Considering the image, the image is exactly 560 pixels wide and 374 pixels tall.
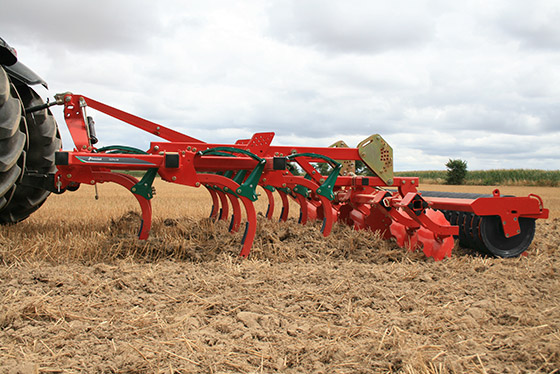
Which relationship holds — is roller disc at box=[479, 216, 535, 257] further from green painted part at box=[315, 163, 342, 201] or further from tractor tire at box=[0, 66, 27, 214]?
tractor tire at box=[0, 66, 27, 214]

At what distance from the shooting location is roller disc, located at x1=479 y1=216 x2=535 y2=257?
488 centimetres

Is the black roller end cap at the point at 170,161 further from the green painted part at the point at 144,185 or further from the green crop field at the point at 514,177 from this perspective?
the green crop field at the point at 514,177

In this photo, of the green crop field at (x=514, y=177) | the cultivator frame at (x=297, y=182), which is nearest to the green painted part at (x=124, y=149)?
the cultivator frame at (x=297, y=182)

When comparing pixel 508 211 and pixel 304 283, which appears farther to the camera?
pixel 508 211

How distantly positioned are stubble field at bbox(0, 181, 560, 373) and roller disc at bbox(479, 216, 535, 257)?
342mm

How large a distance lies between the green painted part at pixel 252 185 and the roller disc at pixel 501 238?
7.92 ft

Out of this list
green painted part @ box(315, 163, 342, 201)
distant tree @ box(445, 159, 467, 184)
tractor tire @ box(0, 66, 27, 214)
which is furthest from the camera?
distant tree @ box(445, 159, 467, 184)

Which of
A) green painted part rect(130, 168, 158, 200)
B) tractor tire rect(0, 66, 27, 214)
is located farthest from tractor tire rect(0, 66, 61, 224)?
green painted part rect(130, 168, 158, 200)

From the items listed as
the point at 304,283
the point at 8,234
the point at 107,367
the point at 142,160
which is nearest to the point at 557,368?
the point at 304,283

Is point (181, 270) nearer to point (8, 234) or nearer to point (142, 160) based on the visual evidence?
point (142, 160)

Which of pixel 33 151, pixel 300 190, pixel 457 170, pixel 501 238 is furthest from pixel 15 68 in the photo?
pixel 457 170

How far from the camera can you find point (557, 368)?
212 cm

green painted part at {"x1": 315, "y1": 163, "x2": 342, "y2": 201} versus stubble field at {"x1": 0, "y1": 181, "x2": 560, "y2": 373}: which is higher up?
green painted part at {"x1": 315, "y1": 163, "x2": 342, "y2": 201}

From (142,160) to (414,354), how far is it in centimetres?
291
